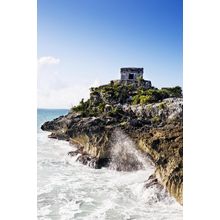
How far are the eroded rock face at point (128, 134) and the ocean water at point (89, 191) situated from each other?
47mm

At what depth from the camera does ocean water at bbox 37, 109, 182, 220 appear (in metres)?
3.11

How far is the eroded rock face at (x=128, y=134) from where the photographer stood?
125 inches

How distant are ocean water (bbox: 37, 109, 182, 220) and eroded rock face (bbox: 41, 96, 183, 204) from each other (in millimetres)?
47

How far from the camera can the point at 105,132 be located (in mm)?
3305

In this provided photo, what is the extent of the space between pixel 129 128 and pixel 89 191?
0.53 m

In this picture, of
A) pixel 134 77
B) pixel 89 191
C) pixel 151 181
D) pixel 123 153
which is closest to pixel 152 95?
pixel 134 77

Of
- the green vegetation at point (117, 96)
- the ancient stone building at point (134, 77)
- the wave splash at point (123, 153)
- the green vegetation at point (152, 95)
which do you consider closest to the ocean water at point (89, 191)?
the wave splash at point (123, 153)

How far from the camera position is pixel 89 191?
3184 millimetres

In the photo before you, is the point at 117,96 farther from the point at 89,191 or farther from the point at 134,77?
the point at 89,191

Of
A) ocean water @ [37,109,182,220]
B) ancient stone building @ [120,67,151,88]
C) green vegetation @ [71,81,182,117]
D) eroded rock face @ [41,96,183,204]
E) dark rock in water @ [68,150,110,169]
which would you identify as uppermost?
ancient stone building @ [120,67,151,88]

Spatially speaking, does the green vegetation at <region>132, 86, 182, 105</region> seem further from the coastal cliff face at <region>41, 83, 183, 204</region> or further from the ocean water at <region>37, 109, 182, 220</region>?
the ocean water at <region>37, 109, 182, 220</region>

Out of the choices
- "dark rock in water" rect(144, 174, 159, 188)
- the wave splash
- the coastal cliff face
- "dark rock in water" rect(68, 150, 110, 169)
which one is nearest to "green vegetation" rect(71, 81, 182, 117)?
the coastal cliff face
